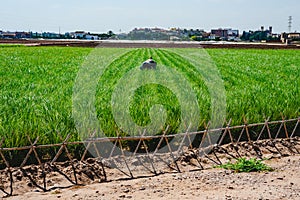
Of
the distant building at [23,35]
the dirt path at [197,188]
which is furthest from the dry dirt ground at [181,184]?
the distant building at [23,35]

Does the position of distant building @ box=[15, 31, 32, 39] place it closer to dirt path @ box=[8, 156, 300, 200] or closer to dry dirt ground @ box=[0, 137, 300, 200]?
dry dirt ground @ box=[0, 137, 300, 200]

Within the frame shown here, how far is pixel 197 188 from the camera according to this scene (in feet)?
13.2

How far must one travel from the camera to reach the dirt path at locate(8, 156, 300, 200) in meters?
3.83

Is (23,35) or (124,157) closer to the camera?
(124,157)

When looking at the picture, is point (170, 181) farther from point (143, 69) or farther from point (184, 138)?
point (143, 69)

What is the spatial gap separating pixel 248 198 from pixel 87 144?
185 cm

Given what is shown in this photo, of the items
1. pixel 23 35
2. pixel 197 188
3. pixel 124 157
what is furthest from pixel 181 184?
pixel 23 35

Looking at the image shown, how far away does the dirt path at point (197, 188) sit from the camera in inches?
151

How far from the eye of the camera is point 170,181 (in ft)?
13.8

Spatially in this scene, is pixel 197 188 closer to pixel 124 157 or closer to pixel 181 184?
pixel 181 184

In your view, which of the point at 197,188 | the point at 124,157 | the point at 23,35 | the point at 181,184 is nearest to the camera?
the point at 197,188

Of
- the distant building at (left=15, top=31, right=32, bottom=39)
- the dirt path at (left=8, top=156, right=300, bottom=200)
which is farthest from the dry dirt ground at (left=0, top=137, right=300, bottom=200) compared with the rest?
the distant building at (left=15, top=31, right=32, bottom=39)

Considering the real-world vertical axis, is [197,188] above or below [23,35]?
below

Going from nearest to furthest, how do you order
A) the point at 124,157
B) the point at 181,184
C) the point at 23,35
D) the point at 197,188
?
the point at 197,188 → the point at 181,184 → the point at 124,157 → the point at 23,35
